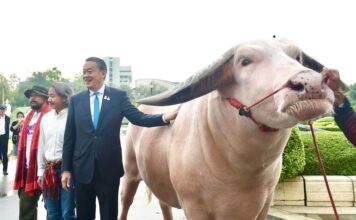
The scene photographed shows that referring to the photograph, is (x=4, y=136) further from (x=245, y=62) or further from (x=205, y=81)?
(x=245, y=62)

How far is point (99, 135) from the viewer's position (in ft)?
10.7

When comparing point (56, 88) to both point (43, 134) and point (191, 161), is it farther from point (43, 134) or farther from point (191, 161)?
point (191, 161)

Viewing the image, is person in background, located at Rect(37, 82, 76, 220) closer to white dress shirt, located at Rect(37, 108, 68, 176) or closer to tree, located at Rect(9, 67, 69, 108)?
white dress shirt, located at Rect(37, 108, 68, 176)

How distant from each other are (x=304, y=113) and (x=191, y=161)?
3.35 feet

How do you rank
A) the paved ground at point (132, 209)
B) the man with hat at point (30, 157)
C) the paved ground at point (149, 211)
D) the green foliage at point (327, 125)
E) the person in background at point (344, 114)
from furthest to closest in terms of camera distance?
the green foliage at point (327, 125), the paved ground at point (132, 209), the paved ground at point (149, 211), the man with hat at point (30, 157), the person in background at point (344, 114)

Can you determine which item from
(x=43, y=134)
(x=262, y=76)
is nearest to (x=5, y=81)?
(x=43, y=134)

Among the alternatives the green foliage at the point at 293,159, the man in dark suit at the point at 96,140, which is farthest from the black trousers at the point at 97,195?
the green foliage at the point at 293,159

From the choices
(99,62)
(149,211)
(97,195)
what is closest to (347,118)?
(99,62)

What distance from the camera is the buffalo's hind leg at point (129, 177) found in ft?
13.7

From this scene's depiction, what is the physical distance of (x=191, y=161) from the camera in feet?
8.43

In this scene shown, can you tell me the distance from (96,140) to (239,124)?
1486 mm

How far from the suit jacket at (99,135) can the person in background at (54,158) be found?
0.90 meters

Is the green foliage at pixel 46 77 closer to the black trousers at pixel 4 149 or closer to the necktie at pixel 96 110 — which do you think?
the black trousers at pixel 4 149

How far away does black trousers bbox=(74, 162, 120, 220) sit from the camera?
333cm
